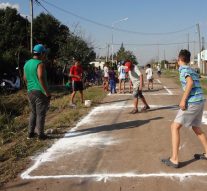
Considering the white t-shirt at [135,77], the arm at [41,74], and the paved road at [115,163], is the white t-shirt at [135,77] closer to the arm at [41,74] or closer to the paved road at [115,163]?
the paved road at [115,163]

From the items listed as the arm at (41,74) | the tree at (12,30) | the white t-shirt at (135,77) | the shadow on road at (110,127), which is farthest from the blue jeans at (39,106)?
the tree at (12,30)

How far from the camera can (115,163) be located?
6945mm

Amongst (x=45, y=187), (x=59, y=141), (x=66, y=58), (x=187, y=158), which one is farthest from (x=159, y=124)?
(x=66, y=58)

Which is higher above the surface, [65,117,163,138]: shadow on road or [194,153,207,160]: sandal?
[65,117,163,138]: shadow on road

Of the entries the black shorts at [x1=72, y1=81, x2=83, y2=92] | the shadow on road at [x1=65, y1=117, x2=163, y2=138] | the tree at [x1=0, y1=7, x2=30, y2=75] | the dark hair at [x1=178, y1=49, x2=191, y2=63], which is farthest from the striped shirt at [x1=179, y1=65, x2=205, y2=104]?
the tree at [x1=0, y1=7, x2=30, y2=75]

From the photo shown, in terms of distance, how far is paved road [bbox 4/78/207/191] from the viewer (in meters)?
5.89

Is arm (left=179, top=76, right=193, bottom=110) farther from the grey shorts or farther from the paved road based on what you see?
the paved road

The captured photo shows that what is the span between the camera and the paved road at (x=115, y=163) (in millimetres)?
5887

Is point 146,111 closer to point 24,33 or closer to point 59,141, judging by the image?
point 59,141

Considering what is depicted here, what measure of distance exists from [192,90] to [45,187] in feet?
8.56

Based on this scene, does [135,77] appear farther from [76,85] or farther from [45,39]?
[45,39]

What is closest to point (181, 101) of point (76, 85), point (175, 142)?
point (175, 142)

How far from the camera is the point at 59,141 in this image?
29.1 ft

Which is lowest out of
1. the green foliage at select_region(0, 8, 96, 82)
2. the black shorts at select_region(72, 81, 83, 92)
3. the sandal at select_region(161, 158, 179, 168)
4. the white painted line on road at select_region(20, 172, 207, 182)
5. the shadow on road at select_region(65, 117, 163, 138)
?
the white painted line on road at select_region(20, 172, 207, 182)
